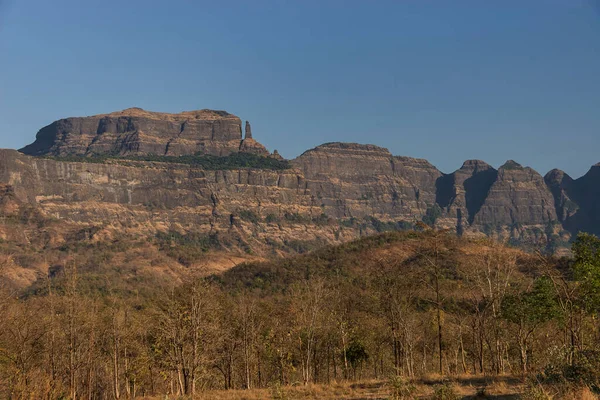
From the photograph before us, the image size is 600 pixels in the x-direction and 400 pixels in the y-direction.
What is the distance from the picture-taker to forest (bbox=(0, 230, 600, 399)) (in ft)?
101

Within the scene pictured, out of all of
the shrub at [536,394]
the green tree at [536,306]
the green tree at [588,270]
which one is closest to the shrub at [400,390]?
the shrub at [536,394]

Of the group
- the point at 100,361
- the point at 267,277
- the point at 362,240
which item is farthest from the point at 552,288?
the point at 362,240

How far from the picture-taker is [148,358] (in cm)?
4491

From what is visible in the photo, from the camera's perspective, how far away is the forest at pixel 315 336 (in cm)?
3084

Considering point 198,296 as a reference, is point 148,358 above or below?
below

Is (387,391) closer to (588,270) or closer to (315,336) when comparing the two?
(588,270)

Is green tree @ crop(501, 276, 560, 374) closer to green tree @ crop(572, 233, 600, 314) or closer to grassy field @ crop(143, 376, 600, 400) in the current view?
green tree @ crop(572, 233, 600, 314)

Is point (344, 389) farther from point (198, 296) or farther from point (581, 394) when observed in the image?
point (581, 394)

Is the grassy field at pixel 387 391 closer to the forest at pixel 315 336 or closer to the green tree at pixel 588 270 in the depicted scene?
the forest at pixel 315 336

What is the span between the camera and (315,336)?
52.8 metres

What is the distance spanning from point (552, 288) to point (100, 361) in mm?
38453

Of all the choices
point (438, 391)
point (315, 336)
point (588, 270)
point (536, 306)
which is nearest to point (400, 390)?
point (438, 391)

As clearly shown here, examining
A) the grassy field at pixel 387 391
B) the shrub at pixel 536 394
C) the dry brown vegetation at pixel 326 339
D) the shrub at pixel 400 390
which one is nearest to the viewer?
the shrub at pixel 536 394

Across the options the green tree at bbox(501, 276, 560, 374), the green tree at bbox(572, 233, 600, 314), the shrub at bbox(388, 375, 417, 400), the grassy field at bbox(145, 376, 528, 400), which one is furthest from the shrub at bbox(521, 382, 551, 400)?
the green tree at bbox(501, 276, 560, 374)
